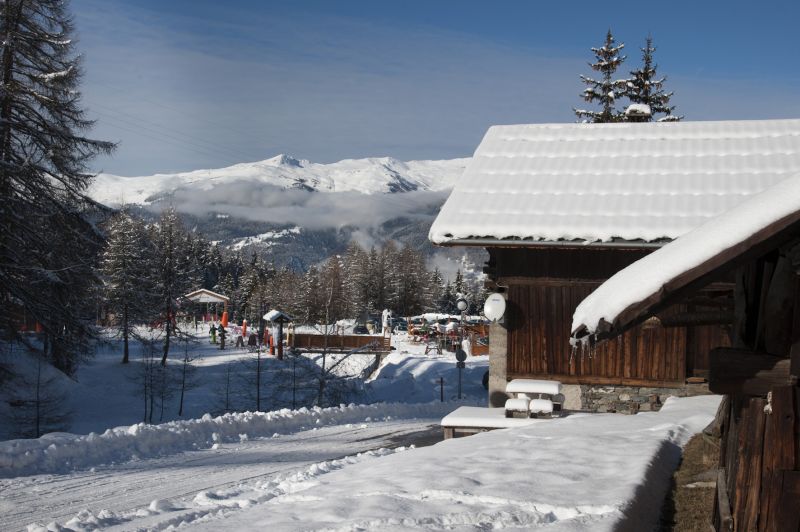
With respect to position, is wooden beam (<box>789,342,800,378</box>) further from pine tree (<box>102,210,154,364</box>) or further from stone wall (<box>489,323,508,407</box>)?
pine tree (<box>102,210,154,364</box>)

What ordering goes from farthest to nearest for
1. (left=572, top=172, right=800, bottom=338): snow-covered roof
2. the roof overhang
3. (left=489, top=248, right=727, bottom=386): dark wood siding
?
(left=489, top=248, right=727, bottom=386): dark wood siding < the roof overhang < (left=572, top=172, right=800, bottom=338): snow-covered roof

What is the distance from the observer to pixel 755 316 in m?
5.50

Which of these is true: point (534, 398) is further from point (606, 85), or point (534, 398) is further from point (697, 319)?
point (606, 85)

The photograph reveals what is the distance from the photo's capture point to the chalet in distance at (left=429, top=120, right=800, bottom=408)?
14.8 meters

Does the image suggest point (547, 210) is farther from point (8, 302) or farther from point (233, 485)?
point (8, 302)

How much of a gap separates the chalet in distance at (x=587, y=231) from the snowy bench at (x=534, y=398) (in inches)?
34.1

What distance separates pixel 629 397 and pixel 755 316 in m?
10.5

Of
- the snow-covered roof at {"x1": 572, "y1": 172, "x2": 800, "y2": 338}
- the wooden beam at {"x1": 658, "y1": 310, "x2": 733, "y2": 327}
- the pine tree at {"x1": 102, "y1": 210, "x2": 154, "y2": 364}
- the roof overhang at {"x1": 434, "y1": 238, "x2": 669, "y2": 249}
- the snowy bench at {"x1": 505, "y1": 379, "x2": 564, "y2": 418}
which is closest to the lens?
the snow-covered roof at {"x1": 572, "y1": 172, "x2": 800, "y2": 338}

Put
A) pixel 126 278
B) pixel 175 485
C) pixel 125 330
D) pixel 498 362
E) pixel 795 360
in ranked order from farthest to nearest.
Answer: pixel 126 278, pixel 125 330, pixel 498 362, pixel 175 485, pixel 795 360

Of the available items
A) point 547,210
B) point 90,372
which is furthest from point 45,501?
point 90,372

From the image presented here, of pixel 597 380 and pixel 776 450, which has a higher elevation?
pixel 776 450

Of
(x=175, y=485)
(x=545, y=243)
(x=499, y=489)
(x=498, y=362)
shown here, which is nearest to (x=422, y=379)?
(x=498, y=362)

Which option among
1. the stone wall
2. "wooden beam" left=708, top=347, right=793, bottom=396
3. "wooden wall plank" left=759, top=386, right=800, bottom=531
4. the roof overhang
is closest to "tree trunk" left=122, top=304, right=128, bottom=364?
the stone wall

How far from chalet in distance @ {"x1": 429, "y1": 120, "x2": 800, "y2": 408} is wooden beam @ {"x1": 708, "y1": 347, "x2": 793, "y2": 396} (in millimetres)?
9150
